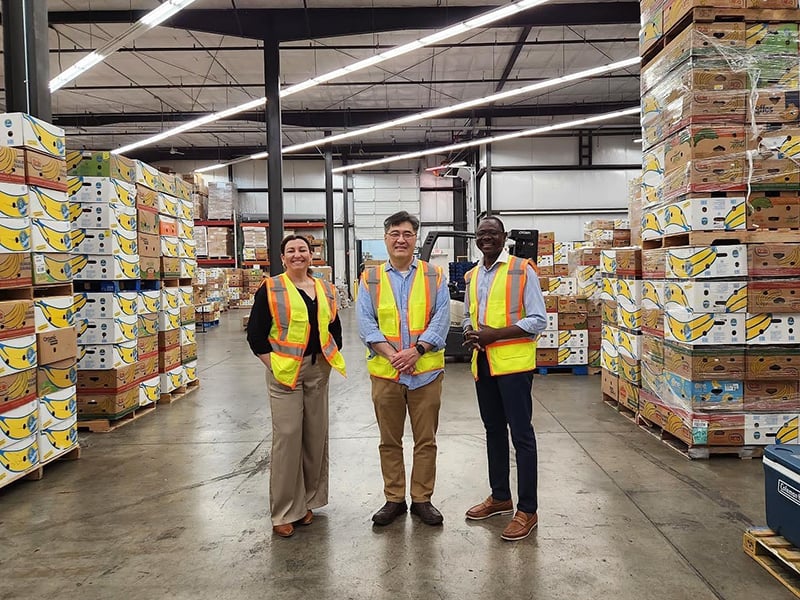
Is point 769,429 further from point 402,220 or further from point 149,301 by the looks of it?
point 149,301

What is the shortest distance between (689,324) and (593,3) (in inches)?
346

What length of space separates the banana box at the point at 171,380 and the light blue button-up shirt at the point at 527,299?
4.82 meters

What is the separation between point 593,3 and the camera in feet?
34.9

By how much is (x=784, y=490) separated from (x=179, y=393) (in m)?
6.68

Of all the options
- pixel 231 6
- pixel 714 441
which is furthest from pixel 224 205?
pixel 714 441

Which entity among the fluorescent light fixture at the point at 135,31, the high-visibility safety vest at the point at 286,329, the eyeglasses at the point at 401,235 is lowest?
the high-visibility safety vest at the point at 286,329

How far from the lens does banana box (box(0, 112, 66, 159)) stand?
417 centimetres

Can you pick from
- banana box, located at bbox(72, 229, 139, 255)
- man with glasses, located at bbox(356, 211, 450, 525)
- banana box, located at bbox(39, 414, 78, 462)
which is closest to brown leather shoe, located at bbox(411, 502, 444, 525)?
man with glasses, located at bbox(356, 211, 450, 525)

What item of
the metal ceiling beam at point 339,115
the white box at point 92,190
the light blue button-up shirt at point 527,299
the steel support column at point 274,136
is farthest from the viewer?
the metal ceiling beam at point 339,115

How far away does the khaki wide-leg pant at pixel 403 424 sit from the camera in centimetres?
327

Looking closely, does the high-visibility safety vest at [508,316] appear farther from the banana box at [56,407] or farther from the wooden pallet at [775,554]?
the banana box at [56,407]

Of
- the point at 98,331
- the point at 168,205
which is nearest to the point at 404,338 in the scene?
the point at 98,331

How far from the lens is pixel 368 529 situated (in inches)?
133

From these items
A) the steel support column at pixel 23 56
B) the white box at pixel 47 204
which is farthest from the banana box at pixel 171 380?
the steel support column at pixel 23 56
